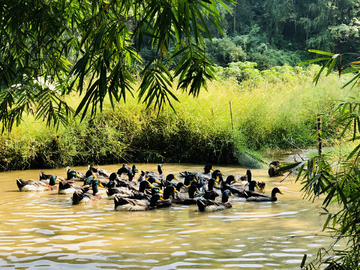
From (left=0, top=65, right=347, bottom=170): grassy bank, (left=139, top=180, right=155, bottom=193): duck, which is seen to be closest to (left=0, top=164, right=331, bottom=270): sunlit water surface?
(left=139, top=180, right=155, bottom=193): duck

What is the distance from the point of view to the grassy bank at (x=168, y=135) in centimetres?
1175

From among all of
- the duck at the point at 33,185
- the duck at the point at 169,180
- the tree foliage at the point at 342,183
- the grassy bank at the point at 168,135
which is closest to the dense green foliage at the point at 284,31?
the grassy bank at the point at 168,135

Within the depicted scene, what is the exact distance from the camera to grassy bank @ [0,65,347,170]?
1175cm

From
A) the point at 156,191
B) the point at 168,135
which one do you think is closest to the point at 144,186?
the point at 156,191

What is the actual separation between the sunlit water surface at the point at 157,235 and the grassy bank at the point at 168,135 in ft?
12.8

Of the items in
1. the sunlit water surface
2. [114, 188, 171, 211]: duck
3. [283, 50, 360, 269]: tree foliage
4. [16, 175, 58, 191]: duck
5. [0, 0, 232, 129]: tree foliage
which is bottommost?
the sunlit water surface

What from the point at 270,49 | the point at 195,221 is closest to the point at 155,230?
the point at 195,221

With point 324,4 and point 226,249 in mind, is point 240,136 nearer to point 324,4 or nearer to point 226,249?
point 226,249

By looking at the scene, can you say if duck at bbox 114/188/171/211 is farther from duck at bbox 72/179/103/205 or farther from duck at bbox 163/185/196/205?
duck at bbox 72/179/103/205

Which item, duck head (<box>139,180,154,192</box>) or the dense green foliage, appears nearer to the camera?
duck head (<box>139,180,154,192</box>)

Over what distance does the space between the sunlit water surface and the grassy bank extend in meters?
3.91

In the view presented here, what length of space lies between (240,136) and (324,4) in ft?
75.3

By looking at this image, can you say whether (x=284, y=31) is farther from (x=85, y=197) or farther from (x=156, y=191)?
(x=85, y=197)

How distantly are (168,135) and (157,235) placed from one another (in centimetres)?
728
